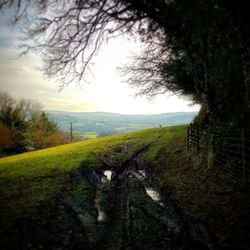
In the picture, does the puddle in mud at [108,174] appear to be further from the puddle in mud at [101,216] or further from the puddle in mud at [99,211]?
the puddle in mud at [101,216]

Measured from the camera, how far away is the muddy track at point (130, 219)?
715cm

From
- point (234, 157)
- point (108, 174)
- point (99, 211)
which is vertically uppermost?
point (234, 157)

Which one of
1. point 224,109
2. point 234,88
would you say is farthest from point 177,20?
point 224,109

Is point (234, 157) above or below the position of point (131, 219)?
above

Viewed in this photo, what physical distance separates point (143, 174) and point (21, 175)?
7346mm

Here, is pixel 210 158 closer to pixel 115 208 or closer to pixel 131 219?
pixel 115 208

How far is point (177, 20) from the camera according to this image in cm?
1072

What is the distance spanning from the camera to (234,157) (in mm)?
11820

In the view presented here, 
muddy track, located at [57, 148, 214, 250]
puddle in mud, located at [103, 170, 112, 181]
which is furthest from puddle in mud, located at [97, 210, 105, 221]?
puddle in mud, located at [103, 170, 112, 181]

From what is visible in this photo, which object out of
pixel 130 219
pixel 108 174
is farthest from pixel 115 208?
pixel 108 174

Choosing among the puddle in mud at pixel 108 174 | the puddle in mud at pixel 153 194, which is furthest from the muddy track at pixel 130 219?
the puddle in mud at pixel 108 174

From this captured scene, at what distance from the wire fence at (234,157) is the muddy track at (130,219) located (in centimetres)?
312

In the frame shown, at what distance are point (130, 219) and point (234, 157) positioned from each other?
5612mm

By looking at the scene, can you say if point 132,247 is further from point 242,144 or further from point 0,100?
point 0,100
